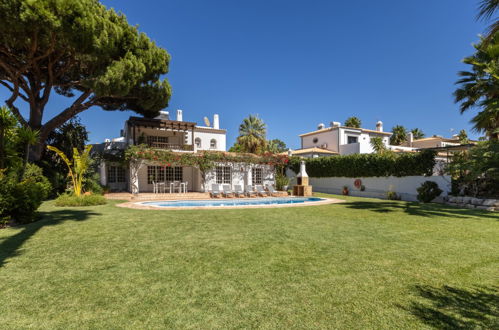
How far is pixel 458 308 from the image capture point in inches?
124

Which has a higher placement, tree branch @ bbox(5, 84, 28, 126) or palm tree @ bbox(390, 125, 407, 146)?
palm tree @ bbox(390, 125, 407, 146)

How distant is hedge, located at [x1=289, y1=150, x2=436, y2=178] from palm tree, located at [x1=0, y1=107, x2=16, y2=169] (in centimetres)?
2223

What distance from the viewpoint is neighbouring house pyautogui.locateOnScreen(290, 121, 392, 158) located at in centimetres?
3347

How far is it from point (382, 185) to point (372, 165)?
183 centimetres

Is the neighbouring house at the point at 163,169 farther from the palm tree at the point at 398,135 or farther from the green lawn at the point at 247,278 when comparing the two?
the palm tree at the point at 398,135

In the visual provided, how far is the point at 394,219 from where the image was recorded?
9.55 m

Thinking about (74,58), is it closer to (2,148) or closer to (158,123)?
(2,148)

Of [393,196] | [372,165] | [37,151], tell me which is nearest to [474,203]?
[393,196]

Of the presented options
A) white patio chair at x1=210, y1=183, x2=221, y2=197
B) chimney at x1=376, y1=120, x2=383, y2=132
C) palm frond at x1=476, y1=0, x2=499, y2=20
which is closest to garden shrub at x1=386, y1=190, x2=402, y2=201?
palm frond at x1=476, y1=0, x2=499, y2=20

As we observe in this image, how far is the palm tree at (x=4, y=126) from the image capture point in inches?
321

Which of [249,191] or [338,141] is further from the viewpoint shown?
[338,141]

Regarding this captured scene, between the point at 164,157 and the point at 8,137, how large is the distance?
11.0 meters

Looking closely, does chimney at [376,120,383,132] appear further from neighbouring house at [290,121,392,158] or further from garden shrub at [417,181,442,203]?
garden shrub at [417,181,442,203]

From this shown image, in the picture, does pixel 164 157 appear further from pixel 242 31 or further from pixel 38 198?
pixel 242 31
